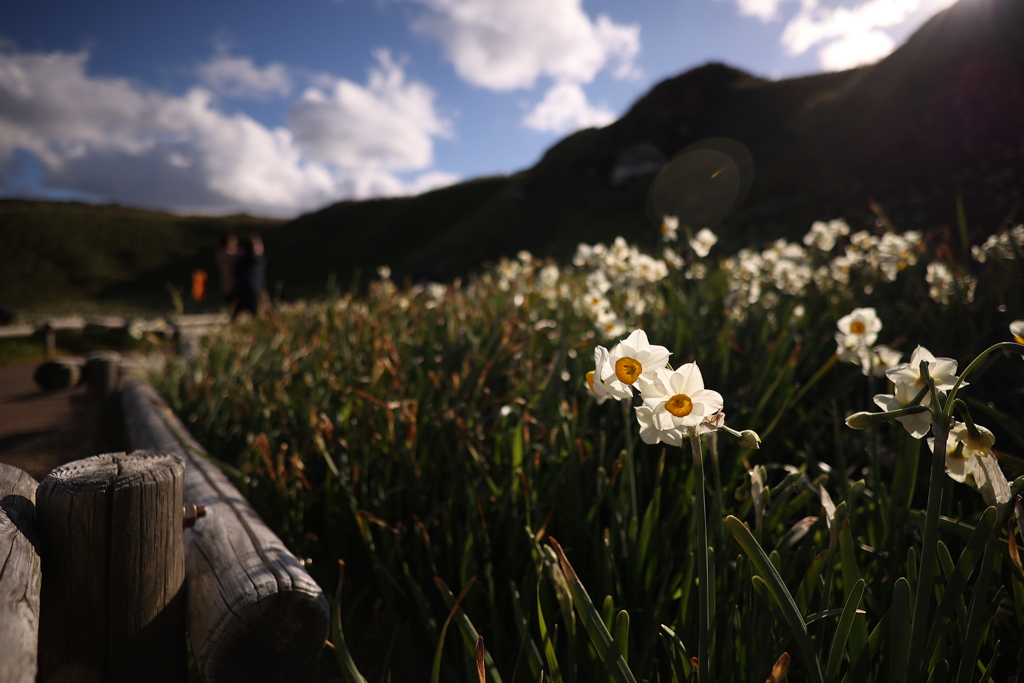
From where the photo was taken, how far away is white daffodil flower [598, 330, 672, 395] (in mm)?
865

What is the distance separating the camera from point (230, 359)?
4.06 meters

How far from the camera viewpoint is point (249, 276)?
7965mm

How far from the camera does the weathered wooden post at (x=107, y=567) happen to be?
3.56 feet

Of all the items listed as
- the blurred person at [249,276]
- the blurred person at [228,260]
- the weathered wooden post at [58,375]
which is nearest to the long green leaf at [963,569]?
the weathered wooden post at [58,375]

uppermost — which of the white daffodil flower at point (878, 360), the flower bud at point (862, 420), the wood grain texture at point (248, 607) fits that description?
the flower bud at point (862, 420)

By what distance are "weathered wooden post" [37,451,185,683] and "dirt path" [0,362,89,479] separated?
248 centimetres

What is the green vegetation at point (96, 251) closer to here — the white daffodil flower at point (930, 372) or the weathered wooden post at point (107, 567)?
the weathered wooden post at point (107, 567)

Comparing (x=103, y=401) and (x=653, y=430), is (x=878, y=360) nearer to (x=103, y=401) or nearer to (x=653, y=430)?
(x=653, y=430)

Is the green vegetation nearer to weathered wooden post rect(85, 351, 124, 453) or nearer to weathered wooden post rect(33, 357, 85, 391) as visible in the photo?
weathered wooden post rect(33, 357, 85, 391)

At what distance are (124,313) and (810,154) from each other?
22274 mm

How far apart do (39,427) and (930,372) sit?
248 inches

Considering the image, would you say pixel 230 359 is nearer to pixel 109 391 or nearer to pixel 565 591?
pixel 109 391

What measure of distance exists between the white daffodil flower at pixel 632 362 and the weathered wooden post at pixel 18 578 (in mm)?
903

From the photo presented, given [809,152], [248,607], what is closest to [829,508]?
[248,607]
